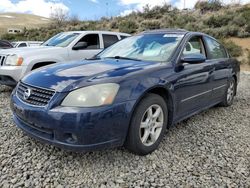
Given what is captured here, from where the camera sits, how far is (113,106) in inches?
98.6

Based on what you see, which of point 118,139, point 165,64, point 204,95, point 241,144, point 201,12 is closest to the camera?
point 118,139

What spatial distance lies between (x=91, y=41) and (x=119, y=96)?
4676mm

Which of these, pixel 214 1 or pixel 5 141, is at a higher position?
pixel 214 1

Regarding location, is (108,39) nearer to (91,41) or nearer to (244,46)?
(91,41)

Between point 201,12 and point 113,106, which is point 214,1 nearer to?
point 201,12

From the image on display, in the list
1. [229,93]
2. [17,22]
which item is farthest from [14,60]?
[17,22]

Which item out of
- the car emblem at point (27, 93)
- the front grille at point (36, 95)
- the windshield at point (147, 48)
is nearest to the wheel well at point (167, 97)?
the windshield at point (147, 48)

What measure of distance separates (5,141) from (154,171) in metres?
1.98

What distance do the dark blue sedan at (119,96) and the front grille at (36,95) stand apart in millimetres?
11

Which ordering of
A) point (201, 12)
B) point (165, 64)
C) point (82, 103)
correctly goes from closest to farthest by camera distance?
point (82, 103) < point (165, 64) < point (201, 12)

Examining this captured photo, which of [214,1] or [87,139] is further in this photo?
[214,1]

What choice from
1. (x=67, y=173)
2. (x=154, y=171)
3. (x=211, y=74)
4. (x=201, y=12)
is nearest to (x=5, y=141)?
(x=67, y=173)

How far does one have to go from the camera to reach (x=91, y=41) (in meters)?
6.91

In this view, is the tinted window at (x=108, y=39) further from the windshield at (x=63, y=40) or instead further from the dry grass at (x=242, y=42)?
the dry grass at (x=242, y=42)
